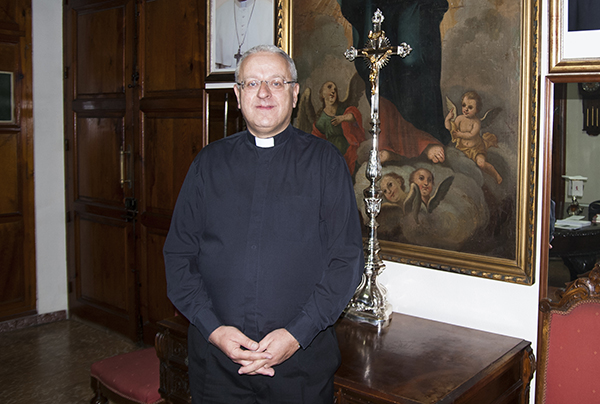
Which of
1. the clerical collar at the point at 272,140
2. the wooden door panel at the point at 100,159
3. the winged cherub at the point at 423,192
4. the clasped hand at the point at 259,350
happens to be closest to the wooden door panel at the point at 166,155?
the wooden door panel at the point at 100,159

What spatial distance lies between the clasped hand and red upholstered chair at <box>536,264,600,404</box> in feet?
3.44

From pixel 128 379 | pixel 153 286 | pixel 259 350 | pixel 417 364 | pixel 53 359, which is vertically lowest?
pixel 53 359

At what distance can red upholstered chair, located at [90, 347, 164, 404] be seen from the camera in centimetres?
269

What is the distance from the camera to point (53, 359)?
4.24 metres

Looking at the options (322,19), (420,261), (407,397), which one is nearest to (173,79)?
(322,19)

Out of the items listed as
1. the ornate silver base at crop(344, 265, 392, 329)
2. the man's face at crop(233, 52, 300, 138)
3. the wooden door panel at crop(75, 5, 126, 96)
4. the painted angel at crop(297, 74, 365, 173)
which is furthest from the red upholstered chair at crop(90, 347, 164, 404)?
the wooden door panel at crop(75, 5, 126, 96)

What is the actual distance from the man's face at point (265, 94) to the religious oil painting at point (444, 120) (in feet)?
2.34

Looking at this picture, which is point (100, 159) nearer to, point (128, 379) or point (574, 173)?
point (128, 379)

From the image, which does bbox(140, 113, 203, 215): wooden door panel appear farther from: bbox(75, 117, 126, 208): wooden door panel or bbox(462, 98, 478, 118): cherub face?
bbox(462, 98, 478, 118): cherub face

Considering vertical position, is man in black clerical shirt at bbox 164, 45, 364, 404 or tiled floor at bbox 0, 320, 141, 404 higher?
man in black clerical shirt at bbox 164, 45, 364, 404

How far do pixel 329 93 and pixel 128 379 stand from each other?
5.53ft

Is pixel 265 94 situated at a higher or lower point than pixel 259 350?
higher

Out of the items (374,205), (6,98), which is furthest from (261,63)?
(6,98)

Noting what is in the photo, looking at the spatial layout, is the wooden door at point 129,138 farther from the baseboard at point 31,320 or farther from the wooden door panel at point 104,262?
the baseboard at point 31,320
